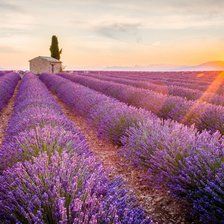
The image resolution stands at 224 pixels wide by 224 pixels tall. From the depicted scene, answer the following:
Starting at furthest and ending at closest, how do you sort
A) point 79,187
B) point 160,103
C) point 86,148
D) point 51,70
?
point 51,70 < point 160,103 < point 86,148 < point 79,187

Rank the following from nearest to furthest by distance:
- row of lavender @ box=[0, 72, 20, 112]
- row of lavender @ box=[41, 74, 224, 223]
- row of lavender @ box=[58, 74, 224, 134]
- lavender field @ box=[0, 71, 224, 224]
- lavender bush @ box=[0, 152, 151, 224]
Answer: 1. lavender bush @ box=[0, 152, 151, 224]
2. lavender field @ box=[0, 71, 224, 224]
3. row of lavender @ box=[41, 74, 224, 223]
4. row of lavender @ box=[58, 74, 224, 134]
5. row of lavender @ box=[0, 72, 20, 112]

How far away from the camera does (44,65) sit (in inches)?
1603

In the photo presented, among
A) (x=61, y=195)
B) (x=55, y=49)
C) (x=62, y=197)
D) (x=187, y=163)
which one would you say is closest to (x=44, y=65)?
(x=55, y=49)

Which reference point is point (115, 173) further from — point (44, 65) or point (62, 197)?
point (44, 65)

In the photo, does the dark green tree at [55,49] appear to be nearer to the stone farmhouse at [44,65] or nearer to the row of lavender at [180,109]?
the stone farmhouse at [44,65]

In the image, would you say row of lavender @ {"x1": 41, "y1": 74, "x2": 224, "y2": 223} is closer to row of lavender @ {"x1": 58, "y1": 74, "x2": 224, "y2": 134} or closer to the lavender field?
the lavender field

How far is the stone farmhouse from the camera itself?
40.6 m

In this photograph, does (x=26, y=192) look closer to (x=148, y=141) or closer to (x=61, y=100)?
(x=148, y=141)

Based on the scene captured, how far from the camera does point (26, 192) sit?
6.82 feet

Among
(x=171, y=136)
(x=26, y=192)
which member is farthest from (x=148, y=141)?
(x=26, y=192)

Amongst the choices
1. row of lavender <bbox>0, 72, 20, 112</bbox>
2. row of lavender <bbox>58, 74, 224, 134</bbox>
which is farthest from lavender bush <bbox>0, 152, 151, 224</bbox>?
row of lavender <bbox>0, 72, 20, 112</bbox>

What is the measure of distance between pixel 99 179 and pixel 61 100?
1067cm

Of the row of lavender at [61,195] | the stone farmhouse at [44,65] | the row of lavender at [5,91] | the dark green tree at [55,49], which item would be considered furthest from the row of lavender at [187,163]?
the dark green tree at [55,49]

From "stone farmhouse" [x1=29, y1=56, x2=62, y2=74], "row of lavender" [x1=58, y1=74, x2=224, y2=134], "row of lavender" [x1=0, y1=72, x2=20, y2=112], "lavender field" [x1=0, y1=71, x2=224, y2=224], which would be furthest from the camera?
"stone farmhouse" [x1=29, y1=56, x2=62, y2=74]
